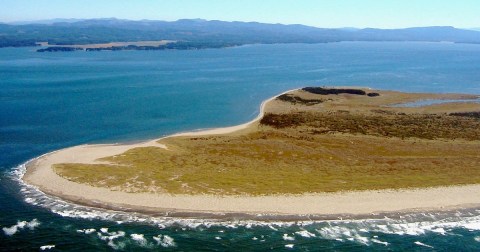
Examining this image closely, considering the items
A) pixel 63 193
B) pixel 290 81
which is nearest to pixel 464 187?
pixel 63 193

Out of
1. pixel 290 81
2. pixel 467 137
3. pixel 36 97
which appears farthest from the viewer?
pixel 290 81

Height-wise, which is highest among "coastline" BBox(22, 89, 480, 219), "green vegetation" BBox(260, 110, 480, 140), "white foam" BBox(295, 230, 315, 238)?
"green vegetation" BBox(260, 110, 480, 140)

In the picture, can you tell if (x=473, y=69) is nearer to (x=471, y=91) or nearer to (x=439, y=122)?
(x=471, y=91)

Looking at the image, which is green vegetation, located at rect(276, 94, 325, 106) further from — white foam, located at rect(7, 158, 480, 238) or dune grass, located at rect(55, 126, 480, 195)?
white foam, located at rect(7, 158, 480, 238)

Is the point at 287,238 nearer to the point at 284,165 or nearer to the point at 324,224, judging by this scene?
the point at 324,224

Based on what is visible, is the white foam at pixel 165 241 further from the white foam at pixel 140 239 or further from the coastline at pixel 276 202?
the coastline at pixel 276 202

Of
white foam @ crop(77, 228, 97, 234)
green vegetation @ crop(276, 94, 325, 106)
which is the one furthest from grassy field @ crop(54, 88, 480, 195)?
green vegetation @ crop(276, 94, 325, 106)

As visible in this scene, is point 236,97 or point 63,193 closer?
point 63,193
